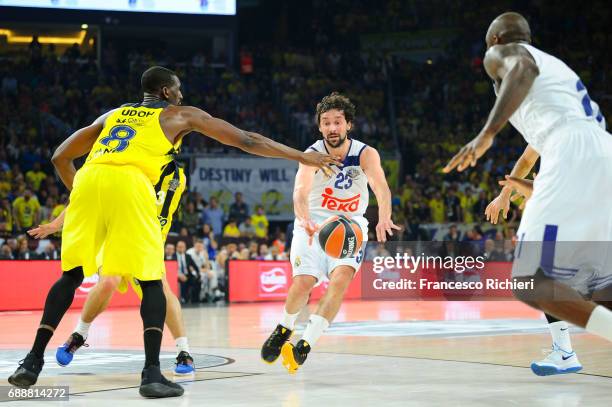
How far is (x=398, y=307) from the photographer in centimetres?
1728

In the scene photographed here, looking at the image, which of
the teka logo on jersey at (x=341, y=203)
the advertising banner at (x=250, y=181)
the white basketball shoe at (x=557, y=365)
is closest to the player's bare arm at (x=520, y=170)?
the white basketball shoe at (x=557, y=365)

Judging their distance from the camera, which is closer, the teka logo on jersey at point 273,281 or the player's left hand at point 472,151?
the player's left hand at point 472,151

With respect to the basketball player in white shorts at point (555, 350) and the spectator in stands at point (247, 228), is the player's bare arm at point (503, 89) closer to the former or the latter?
the basketball player in white shorts at point (555, 350)

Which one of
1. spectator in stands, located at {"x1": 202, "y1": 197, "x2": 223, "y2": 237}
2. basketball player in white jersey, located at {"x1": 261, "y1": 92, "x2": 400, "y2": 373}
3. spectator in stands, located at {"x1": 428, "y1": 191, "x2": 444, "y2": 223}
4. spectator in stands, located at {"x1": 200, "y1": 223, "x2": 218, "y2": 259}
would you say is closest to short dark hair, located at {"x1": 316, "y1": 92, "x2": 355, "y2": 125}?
basketball player in white jersey, located at {"x1": 261, "y1": 92, "x2": 400, "y2": 373}

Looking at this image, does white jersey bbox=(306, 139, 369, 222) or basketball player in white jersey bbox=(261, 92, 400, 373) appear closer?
basketball player in white jersey bbox=(261, 92, 400, 373)

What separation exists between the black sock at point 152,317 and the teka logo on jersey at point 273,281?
1338 centimetres

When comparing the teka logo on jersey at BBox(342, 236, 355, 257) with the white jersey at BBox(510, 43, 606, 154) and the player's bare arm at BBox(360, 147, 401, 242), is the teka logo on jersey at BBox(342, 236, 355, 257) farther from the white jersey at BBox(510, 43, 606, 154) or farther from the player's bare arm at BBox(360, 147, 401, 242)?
the white jersey at BBox(510, 43, 606, 154)

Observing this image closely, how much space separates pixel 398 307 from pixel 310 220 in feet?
33.7

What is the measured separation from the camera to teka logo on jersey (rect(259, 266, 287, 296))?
19.4m

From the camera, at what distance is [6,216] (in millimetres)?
17844

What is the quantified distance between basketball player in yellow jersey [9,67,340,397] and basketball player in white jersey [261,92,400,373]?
141cm

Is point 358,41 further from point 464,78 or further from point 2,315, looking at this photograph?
point 2,315

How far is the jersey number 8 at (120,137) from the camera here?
602 centimetres

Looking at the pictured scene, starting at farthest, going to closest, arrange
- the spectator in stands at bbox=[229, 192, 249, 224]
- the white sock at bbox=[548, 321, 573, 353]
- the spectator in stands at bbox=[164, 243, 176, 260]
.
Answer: the spectator in stands at bbox=[229, 192, 249, 224] < the spectator in stands at bbox=[164, 243, 176, 260] < the white sock at bbox=[548, 321, 573, 353]
